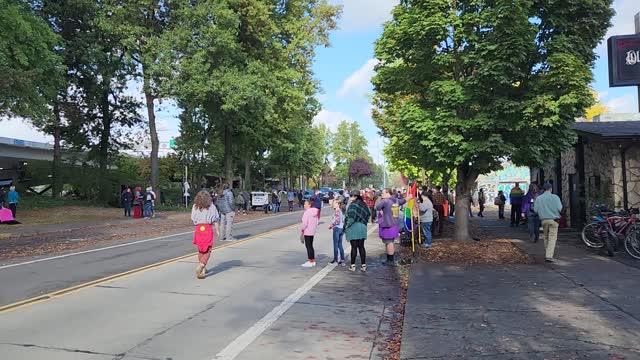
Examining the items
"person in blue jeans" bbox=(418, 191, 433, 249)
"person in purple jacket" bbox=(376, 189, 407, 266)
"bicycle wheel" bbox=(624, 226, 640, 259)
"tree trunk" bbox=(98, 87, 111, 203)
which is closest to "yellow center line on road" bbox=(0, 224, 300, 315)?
"person in purple jacket" bbox=(376, 189, 407, 266)

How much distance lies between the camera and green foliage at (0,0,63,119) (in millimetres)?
20812

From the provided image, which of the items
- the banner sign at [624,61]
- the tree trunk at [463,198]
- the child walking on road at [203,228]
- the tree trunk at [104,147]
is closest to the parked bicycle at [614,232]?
the tree trunk at [463,198]

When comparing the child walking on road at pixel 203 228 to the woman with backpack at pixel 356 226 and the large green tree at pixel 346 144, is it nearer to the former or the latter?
the woman with backpack at pixel 356 226

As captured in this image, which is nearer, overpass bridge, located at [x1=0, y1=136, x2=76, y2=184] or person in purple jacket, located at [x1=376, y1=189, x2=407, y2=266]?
person in purple jacket, located at [x1=376, y1=189, x2=407, y2=266]

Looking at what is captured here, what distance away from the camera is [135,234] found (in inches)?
816

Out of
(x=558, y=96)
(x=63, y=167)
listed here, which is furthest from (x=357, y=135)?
(x=558, y=96)

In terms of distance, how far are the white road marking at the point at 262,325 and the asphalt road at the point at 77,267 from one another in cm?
391

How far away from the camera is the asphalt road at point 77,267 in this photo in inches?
365

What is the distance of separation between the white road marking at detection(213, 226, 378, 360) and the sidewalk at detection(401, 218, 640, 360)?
1725mm

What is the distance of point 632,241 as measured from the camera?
1272 cm

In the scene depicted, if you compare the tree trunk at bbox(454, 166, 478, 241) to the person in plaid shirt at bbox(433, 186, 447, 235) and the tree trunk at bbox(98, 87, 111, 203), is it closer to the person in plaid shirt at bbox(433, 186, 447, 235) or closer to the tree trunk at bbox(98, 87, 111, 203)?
the person in plaid shirt at bbox(433, 186, 447, 235)

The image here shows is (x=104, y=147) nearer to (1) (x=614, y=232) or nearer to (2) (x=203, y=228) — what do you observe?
(2) (x=203, y=228)

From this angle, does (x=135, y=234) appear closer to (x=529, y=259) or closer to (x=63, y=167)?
(x=529, y=259)

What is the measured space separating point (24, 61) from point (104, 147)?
18.9 m
